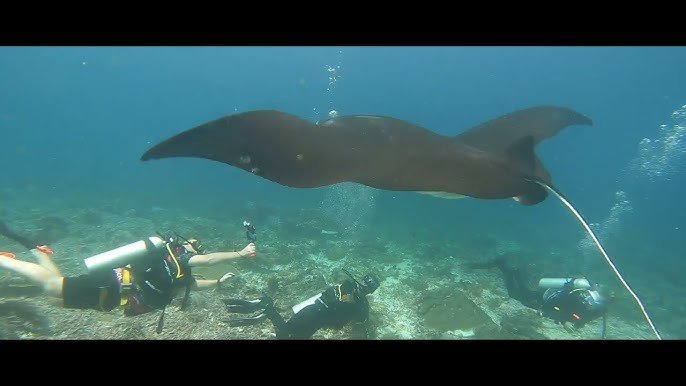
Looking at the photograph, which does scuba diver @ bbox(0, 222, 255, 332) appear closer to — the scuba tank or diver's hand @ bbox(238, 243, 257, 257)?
diver's hand @ bbox(238, 243, 257, 257)

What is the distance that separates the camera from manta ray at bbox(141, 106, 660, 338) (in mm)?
2615

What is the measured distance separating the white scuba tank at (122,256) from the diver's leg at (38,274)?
992 millimetres

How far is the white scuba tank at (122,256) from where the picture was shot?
23.7 feet

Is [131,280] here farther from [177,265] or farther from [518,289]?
[518,289]

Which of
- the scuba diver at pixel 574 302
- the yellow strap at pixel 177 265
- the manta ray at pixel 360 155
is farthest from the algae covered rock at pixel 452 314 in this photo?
the yellow strap at pixel 177 265

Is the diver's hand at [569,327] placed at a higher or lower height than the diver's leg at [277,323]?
lower

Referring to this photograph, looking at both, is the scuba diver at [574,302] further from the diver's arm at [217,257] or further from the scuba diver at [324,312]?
the diver's arm at [217,257]

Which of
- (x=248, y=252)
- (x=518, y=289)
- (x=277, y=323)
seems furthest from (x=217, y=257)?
(x=518, y=289)

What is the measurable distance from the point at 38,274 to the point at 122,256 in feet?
6.76

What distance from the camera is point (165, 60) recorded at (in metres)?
131
